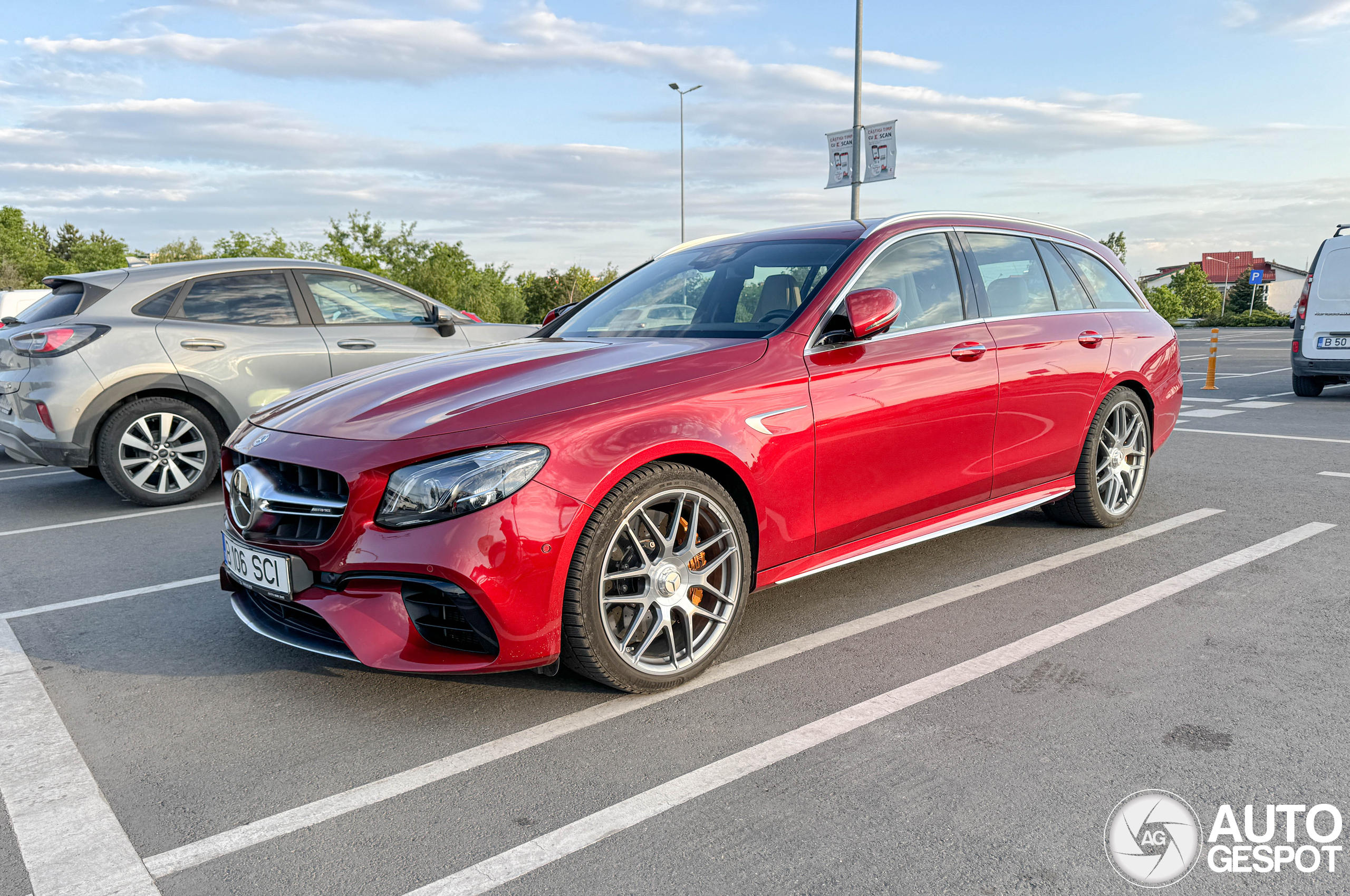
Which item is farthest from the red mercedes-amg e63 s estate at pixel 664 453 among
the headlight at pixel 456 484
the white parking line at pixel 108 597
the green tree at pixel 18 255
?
the green tree at pixel 18 255

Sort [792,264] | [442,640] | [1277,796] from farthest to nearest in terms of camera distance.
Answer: [792,264] → [442,640] → [1277,796]

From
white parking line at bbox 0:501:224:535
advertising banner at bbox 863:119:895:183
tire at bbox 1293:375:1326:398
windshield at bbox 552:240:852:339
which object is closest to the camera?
windshield at bbox 552:240:852:339

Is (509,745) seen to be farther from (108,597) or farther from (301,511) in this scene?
(108,597)

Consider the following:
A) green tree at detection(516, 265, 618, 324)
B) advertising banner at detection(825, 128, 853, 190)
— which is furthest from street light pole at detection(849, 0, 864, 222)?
green tree at detection(516, 265, 618, 324)

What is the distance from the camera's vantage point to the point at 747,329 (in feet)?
12.5

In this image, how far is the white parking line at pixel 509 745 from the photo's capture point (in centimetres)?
240

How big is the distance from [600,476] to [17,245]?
3422 inches

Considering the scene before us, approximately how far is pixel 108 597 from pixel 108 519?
2.07m

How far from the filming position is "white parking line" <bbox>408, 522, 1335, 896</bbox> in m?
2.27

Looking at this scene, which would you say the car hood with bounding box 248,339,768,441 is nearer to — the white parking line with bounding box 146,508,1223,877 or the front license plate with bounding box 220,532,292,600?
the front license plate with bounding box 220,532,292,600

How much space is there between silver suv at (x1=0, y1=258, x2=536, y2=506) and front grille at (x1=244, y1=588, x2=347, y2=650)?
3364 mm

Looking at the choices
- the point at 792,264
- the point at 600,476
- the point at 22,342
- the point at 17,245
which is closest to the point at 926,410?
the point at 792,264

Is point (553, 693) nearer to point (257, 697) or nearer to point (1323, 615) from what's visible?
point (257, 697)

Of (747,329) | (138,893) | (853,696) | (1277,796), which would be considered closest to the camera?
(138,893)
